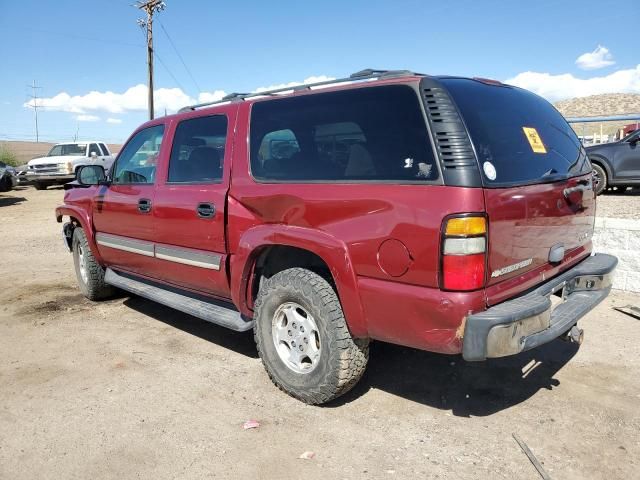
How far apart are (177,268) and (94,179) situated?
165 cm

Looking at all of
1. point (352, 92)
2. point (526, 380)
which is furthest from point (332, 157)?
point (526, 380)

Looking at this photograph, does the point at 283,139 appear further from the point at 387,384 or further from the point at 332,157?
the point at 387,384

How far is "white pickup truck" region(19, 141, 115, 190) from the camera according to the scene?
20.9m

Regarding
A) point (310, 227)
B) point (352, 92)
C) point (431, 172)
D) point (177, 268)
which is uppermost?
point (352, 92)

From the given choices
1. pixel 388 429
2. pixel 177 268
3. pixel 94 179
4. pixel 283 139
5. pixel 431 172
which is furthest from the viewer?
pixel 94 179

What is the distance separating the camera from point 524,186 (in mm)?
2816

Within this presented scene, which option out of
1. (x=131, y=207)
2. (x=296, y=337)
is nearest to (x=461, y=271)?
A: (x=296, y=337)

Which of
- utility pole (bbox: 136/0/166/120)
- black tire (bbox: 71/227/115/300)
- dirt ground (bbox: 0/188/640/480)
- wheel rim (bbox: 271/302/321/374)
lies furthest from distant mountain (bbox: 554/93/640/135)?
wheel rim (bbox: 271/302/321/374)

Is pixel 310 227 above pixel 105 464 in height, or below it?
above

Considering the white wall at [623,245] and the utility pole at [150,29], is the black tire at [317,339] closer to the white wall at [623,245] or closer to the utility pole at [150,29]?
the white wall at [623,245]

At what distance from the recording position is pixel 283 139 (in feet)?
11.4

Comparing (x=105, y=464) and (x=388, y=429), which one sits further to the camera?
(x=388, y=429)

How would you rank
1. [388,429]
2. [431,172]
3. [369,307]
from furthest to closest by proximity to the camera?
[388,429]
[369,307]
[431,172]

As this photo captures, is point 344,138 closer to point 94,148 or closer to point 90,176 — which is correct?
point 90,176
